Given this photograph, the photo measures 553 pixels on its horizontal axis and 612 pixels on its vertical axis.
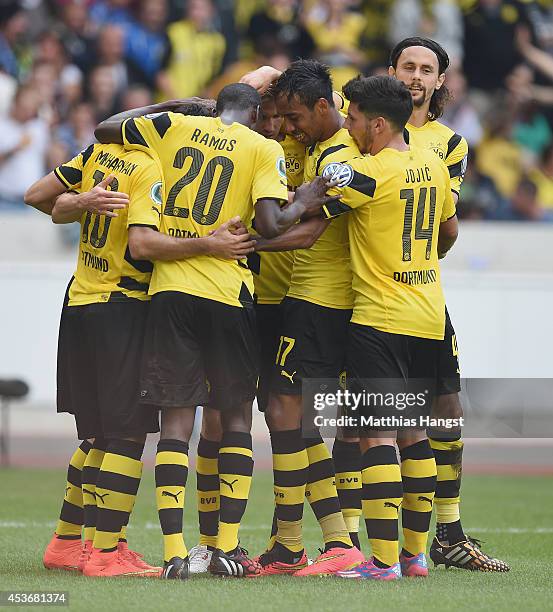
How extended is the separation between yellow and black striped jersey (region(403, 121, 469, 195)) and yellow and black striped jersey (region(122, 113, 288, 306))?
966mm

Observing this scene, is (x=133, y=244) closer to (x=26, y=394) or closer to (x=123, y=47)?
(x=26, y=394)

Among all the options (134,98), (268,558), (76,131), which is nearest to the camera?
(268,558)

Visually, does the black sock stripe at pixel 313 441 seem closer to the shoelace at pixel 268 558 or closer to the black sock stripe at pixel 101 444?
the shoelace at pixel 268 558

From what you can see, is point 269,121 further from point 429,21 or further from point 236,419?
point 429,21

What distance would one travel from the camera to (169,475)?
239 inches

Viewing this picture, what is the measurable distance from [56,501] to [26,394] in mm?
2651

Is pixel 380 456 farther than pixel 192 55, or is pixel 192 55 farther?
pixel 192 55

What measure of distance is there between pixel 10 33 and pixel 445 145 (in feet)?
34.3

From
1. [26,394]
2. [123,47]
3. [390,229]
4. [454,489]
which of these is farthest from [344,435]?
[123,47]

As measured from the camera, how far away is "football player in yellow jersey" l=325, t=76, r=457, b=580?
20.2ft

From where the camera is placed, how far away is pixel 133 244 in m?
6.20

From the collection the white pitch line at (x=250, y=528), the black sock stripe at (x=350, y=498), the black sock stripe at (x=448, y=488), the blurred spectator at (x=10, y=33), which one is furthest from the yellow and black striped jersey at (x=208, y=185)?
the blurred spectator at (x=10, y=33)

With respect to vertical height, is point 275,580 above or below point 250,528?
above

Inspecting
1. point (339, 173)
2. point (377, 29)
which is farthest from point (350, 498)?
point (377, 29)
